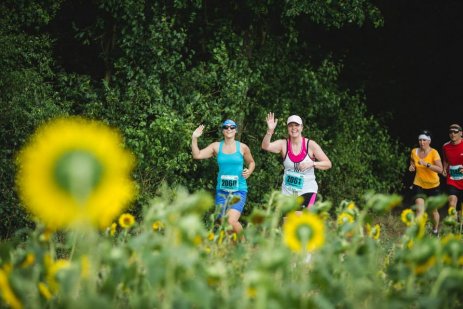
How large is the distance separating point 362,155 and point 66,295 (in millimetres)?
9717

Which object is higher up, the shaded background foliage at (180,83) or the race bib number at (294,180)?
the shaded background foliage at (180,83)

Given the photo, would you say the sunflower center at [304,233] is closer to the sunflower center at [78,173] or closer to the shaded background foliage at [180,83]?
the sunflower center at [78,173]

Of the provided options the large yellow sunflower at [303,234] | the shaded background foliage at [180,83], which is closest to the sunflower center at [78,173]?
the large yellow sunflower at [303,234]

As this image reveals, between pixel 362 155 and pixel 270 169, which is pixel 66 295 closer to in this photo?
pixel 270 169

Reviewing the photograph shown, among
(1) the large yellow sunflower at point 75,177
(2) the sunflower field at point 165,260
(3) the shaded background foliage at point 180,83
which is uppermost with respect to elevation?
(3) the shaded background foliage at point 180,83

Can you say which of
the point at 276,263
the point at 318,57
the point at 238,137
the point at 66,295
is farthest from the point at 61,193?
the point at 318,57

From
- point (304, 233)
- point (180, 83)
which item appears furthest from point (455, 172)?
point (304, 233)

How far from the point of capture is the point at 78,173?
1637 millimetres

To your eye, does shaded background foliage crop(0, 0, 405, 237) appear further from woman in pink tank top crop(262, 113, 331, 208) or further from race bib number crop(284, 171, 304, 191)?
race bib number crop(284, 171, 304, 191)

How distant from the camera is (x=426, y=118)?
14.0m

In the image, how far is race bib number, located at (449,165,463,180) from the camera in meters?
9.12

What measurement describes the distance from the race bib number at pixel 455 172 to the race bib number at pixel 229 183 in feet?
13.5

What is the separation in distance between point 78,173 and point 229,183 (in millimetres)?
5109

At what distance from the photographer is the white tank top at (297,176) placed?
257 inches
